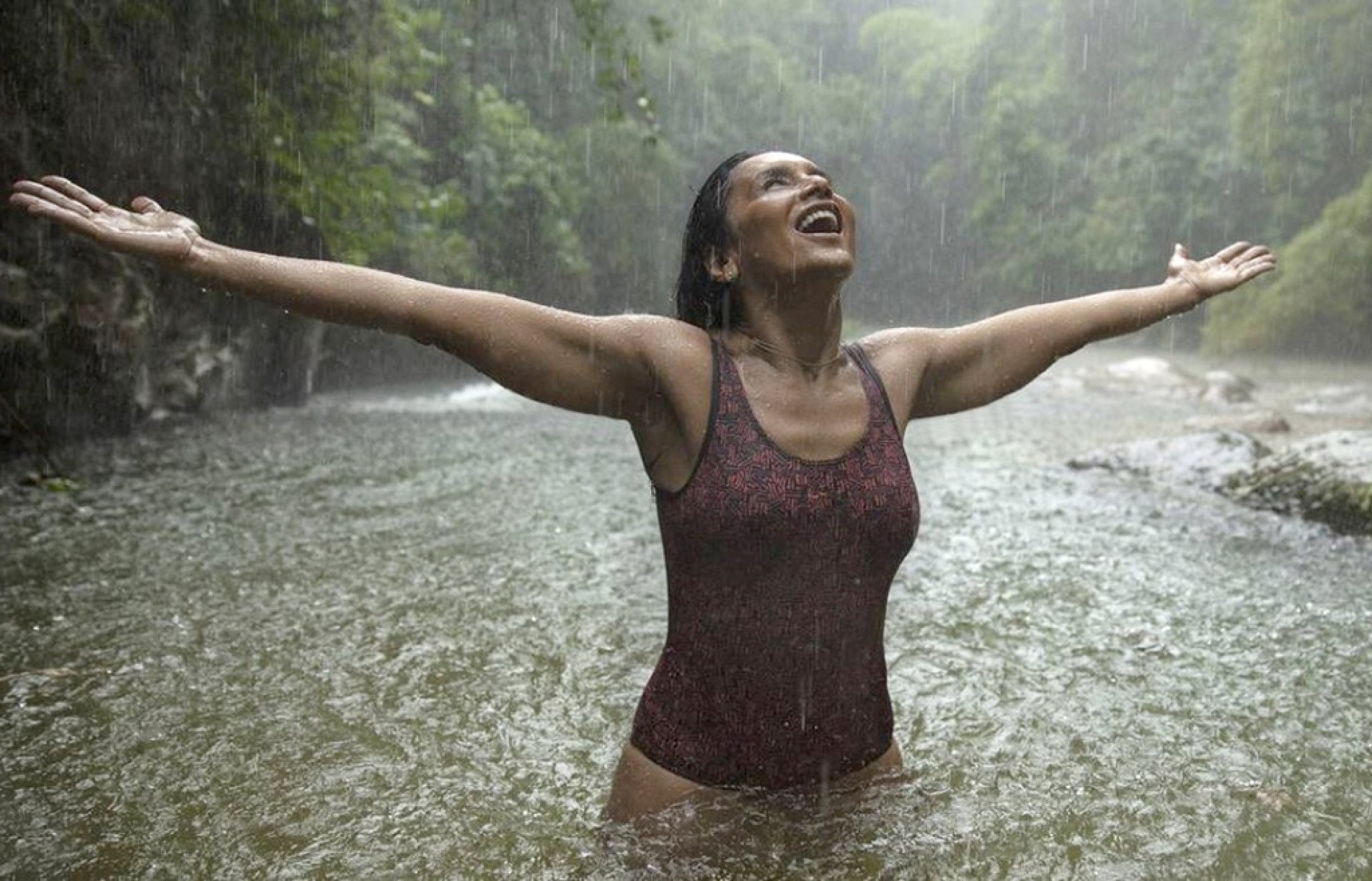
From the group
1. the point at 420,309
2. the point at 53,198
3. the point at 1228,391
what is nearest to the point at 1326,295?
the point at 1228,391

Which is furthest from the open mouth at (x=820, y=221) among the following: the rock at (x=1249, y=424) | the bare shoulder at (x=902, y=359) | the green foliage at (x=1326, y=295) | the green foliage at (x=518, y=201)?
the green foliage at (x=1326, y=295)

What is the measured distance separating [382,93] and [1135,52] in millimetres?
33170

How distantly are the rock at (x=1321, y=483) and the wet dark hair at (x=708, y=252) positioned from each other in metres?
6.27

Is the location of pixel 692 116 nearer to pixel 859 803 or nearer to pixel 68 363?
pixel 68 363

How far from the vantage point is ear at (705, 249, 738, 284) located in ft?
8.21

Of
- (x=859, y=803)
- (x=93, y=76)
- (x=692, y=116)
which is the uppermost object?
→ (x=692, y=116)

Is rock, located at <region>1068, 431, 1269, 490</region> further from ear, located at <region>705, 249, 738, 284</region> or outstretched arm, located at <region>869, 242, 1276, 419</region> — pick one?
ear, located at <region>705, 249, 738, 284</region>

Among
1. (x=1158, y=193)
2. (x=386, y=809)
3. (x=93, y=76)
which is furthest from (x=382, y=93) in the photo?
(x=1158, y=193)

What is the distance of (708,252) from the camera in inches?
101

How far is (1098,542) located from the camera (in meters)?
7.44

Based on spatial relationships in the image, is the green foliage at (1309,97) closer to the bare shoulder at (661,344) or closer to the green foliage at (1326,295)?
the green foliage at (1326,295)

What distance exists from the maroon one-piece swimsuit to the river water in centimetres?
14

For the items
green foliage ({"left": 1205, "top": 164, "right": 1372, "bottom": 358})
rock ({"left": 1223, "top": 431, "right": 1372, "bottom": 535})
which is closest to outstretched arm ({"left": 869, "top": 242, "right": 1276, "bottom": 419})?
rock ({"left": 1223, "top": 431, "right": 1372, "bottom": 535})

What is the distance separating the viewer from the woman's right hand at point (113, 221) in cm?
205
